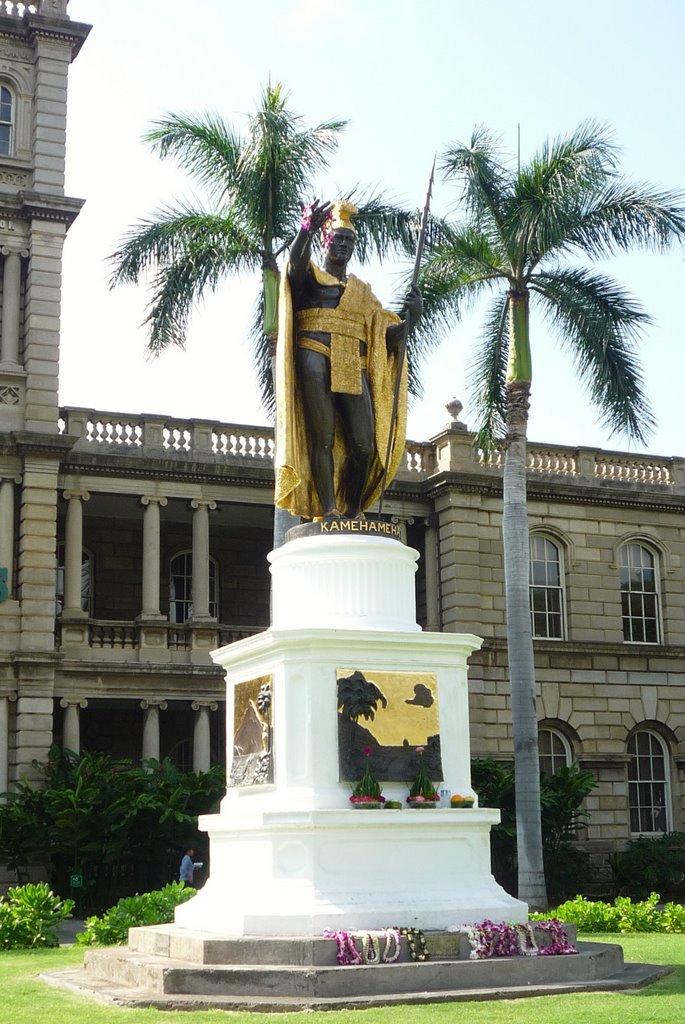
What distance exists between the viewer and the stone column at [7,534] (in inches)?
1030

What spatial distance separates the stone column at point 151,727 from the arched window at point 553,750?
8644 millimetres

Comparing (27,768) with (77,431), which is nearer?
(27,768)

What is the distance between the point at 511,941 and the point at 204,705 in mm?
18878

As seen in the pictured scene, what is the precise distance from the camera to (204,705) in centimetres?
2820

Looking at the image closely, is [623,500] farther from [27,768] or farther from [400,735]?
[400,735]

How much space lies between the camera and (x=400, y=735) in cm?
1044

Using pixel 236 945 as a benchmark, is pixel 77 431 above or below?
above

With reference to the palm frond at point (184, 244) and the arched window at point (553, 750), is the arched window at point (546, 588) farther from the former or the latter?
the palm frond at point (184, 244)

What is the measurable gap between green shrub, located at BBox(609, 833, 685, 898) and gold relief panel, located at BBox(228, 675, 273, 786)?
1911 cm

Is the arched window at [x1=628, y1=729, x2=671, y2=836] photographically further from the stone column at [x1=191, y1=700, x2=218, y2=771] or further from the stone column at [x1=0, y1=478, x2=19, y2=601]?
the stone column at [x1=0, y1=478, x2=19, y2=601]

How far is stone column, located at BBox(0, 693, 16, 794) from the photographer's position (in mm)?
25469

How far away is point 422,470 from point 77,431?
26.2 feet

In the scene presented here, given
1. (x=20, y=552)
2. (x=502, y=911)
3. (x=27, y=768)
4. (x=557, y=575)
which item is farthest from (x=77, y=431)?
(x=502, y=911)

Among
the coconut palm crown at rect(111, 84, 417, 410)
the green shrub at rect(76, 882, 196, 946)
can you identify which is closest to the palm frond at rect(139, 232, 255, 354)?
the coconut palm crown at rect(111, 84, 417, 410)
